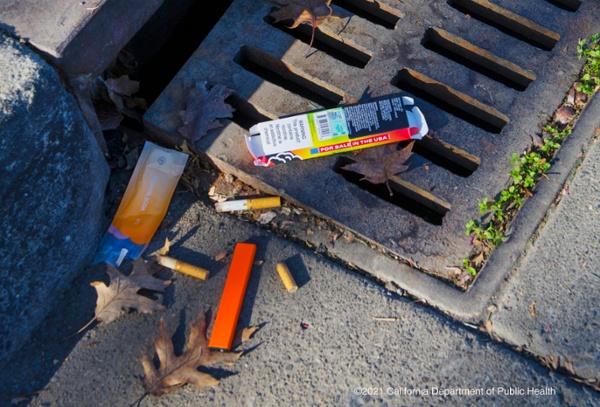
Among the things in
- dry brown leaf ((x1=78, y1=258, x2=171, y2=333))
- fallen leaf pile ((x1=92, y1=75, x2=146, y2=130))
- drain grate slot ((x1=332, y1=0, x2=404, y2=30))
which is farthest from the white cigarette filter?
drain grate slot ((x1=332, y1=0, x2=404, y2=30))

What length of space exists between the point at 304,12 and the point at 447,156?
935 millimetres

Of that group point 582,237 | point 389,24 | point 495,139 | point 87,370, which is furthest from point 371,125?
point 87,370

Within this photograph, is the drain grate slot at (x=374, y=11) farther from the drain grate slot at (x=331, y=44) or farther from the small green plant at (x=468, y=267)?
the small green plant at (x=468, y=267)

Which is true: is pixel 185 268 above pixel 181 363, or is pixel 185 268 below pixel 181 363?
above

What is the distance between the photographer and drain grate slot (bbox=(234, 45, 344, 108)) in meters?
2.61

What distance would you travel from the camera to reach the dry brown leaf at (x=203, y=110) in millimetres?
2469

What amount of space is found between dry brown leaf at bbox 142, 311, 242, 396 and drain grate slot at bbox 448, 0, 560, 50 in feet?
6.44

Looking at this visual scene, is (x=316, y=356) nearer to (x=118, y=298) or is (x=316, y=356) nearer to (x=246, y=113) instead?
(x=118, y=298)

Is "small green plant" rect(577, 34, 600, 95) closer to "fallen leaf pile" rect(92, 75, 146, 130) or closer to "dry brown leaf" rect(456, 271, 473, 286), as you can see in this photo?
"dry brown leaf" rect(456, 271, 473, 286)

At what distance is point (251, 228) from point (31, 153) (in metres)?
0.89

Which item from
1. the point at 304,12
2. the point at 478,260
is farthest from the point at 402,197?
the point at 304,12

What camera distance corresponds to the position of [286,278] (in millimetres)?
2293

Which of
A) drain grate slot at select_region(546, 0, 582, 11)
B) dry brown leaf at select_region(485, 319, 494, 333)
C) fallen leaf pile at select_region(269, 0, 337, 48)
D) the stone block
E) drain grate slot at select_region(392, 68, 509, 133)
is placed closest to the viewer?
the stone block

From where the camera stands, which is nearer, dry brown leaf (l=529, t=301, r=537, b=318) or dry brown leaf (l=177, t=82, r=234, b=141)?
dry brown leaf (l=529, t=301, r=537, b=318)
